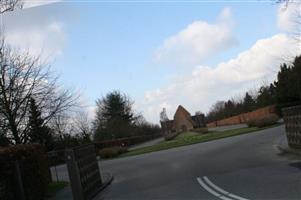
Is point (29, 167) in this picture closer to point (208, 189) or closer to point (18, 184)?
point (18, 184)

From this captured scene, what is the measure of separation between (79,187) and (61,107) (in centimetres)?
1291

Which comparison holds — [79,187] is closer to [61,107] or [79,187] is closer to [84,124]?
[61,107]

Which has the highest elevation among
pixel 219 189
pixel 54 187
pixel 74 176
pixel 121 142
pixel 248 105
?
pixel 248 105

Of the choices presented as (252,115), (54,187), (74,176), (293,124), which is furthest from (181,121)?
(74,176)

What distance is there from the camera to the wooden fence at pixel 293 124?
21484mm

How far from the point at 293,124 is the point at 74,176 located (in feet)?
31.5

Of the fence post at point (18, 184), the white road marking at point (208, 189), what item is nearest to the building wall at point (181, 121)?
the white road marking at point (208, 189)

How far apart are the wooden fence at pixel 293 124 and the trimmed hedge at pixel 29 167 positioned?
32.2 feet

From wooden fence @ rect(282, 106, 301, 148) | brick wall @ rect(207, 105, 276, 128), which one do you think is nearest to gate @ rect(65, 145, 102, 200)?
wooden fence @ rect(282, 106, 301, 148)

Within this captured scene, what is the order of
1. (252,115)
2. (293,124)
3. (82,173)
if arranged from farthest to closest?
1. (252,115)
2. (293,124)
3. (82,173)

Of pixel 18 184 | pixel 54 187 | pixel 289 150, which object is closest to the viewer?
pixel 18 184

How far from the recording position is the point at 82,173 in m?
18.9

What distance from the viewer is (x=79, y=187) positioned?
1780cm

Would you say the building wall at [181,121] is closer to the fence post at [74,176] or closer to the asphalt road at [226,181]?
the asphalt road at [226,181]
